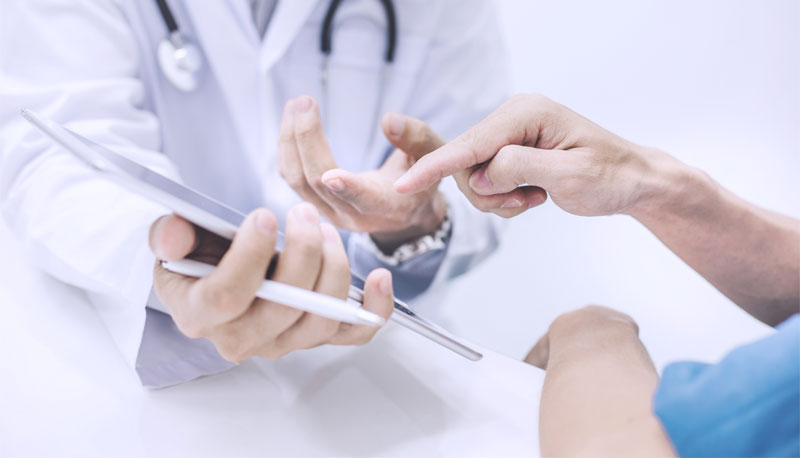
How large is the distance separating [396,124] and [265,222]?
0.26 meters

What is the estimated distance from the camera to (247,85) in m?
0.73

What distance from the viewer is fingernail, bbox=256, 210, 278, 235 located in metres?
0.32

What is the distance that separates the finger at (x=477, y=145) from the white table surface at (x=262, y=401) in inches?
6.2

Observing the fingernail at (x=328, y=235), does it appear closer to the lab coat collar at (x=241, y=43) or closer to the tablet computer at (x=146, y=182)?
the tablet computer at (x=146, y=182)

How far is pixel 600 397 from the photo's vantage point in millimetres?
344

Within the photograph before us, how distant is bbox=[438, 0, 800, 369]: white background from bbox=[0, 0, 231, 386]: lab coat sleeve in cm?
74

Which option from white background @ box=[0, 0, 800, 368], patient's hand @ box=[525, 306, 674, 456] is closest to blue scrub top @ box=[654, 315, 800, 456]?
patient's hand @ box=[525, 306, 674, 456]

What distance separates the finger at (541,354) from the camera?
51 cm

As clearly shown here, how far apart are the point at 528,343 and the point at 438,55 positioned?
614 millimetres

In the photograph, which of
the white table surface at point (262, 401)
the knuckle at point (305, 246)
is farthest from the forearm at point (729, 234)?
the knuckle at point (305, 246)

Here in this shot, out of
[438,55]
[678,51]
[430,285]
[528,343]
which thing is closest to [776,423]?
[430,285]

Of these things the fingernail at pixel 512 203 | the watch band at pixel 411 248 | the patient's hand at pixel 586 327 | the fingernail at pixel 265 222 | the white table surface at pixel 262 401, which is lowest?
the watch band at pixel 411 248

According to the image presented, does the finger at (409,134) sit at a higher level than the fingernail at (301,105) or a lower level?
lower

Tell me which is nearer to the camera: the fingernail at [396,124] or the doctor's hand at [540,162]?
the doctor's hand at [540,162]
